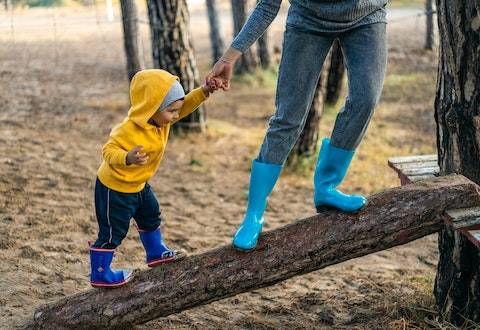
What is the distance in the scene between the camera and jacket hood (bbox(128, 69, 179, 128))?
3.25 m

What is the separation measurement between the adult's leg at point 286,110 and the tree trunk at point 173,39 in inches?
196

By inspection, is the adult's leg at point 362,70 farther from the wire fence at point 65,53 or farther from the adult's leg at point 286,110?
the wire fence at point 65,53

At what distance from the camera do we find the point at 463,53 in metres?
3.49

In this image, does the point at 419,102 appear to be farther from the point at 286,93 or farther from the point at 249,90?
the point at 286,93

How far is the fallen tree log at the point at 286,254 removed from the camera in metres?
3.49

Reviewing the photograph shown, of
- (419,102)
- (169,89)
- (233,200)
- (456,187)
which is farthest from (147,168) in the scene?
(419,102)

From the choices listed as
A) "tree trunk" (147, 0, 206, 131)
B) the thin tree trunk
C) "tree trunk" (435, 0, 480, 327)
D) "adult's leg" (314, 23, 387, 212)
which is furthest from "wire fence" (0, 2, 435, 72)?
"tree trunk" (435, 0, 480, 327)

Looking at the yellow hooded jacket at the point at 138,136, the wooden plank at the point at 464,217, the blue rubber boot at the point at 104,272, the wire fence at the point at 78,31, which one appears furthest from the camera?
the wire fence at the point at 78,31

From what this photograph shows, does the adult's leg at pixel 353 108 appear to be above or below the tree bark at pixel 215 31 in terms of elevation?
above

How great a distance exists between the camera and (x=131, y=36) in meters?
9.43

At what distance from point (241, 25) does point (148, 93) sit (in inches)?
321

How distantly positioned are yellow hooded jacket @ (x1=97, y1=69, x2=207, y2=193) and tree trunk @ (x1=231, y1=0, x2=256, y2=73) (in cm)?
Answer: 778

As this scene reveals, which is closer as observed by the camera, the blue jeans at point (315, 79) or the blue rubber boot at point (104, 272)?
the blue jeans at point (315, 79)

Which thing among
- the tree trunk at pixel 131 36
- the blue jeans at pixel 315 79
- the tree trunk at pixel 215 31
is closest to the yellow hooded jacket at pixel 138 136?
the blue jeans at pixel 315 79
